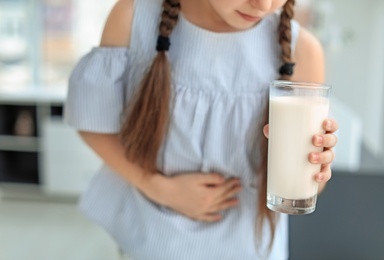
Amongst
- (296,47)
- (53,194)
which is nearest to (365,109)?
(53,194)

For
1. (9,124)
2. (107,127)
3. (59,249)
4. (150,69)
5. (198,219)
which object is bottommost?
(59,249)

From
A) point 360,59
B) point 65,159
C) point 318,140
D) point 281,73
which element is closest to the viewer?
point 318,140

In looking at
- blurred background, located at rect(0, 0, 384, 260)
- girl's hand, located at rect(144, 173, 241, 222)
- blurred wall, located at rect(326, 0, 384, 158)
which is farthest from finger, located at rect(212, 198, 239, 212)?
blurred wall, located at rect(326, 0, 384, 158)

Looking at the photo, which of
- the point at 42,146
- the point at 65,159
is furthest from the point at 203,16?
the point at 42,146

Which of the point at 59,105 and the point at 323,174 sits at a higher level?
the point at 323,174

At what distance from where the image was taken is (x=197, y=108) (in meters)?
0.77

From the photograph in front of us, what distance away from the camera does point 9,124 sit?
3.49 m

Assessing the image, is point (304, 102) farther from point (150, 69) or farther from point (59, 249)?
point (59, 249)

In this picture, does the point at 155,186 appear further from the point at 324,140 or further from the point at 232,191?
the point at 324,140

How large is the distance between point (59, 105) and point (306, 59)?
275 centimetres

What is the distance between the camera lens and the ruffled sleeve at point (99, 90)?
785mm

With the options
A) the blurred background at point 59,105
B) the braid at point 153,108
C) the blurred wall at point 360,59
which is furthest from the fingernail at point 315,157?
the blurred wall at point 360,59

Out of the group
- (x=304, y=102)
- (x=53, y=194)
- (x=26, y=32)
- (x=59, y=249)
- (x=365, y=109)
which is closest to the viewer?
(x=304, y=102)

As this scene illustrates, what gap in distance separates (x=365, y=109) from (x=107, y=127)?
13.3 ft
